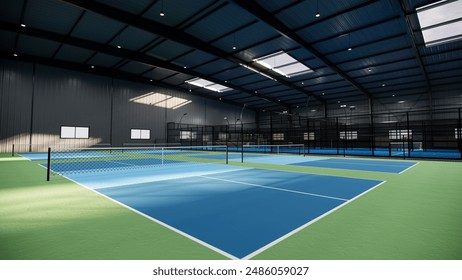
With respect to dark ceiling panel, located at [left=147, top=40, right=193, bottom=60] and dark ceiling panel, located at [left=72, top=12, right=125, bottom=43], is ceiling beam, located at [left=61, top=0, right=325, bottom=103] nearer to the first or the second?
dark ceiling panel, located at [left=72, top=12, right=125, bottom=43]

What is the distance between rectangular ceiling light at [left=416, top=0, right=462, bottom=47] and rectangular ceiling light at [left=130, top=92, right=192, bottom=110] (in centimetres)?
2926

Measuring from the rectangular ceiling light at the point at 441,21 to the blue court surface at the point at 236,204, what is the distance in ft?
46.6

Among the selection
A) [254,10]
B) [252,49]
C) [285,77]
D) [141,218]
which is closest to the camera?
[141,218]

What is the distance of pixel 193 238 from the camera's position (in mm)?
3035

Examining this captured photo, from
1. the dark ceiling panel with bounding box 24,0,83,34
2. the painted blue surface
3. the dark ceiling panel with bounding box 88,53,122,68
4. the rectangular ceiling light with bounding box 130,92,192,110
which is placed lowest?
the painted blue surface

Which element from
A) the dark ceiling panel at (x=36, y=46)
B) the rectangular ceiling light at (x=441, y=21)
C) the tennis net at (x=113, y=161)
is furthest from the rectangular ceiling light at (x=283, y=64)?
A: the dark ceiling panel at (x=36, y=46)

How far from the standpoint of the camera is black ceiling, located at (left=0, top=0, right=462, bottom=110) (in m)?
15.0

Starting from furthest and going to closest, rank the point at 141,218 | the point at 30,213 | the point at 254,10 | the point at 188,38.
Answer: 1. the point at 188,38
2. the point at 254,10
3. the point at 30,213
4. the point at 141,218

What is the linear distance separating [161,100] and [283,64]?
60.2 ft

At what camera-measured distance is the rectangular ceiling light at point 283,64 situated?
2288 centimetres

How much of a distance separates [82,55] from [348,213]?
91.4 feet

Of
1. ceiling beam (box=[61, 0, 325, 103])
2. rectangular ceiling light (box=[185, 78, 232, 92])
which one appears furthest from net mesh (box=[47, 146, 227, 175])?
rectangular ceiling light (box=[185, 78, 232, 92])
